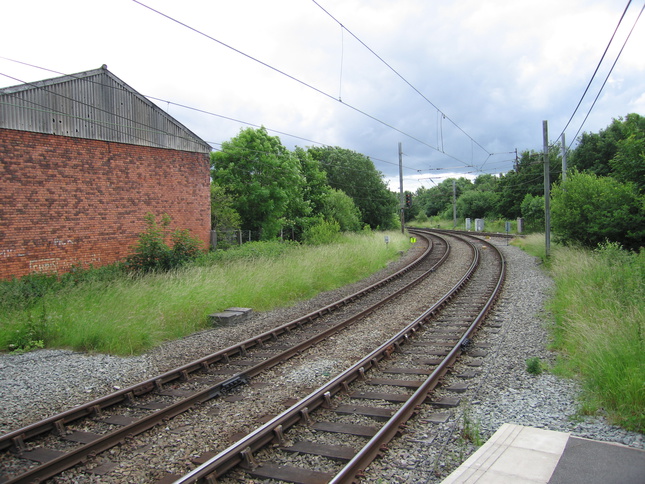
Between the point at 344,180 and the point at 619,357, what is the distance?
4107cm

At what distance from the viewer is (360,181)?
46.1 metres

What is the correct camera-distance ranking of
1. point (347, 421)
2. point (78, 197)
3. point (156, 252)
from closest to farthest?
1. point (347, 421)
2. point (78, 197)
3. point (156, 252)

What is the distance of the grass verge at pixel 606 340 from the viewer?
5137mm

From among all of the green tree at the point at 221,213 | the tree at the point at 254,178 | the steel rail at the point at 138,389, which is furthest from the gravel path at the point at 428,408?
the tree at the point at 254,178

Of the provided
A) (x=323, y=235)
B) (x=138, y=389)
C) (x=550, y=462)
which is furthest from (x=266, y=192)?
(x=550, y=462)

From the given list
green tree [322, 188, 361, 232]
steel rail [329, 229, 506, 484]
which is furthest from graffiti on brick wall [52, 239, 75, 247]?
green tree [322, 188, 361, 232]

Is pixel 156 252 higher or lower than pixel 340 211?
lower

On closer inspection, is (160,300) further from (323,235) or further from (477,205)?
(477,205)

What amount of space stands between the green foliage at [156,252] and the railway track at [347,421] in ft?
32.4

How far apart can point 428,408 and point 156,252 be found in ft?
41.0

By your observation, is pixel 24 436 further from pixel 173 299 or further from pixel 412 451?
pixel 173 299

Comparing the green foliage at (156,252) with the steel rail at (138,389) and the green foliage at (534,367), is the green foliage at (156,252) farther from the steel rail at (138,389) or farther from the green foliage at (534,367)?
the green foliage at (534,367)

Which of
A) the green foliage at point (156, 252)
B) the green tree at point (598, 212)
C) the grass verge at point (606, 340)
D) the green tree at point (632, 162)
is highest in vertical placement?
the green tree at point (632, 162)

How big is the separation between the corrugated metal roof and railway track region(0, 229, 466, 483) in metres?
10.6
